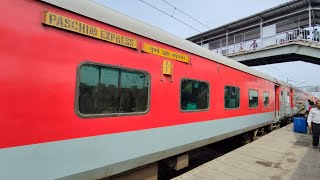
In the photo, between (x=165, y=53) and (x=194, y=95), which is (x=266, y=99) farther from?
(x=165, y=53)

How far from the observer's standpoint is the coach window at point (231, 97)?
6.79m

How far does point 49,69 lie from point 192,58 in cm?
327

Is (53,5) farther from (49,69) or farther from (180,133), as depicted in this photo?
(180,133)

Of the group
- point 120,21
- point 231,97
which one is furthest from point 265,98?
point 120,21

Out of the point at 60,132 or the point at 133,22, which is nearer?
the point at 60,132

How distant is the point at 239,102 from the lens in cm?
779

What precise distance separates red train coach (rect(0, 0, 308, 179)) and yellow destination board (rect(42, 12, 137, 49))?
0.04 feet

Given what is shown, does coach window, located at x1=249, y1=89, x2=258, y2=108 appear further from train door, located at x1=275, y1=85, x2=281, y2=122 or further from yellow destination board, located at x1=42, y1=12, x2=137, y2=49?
yellow destination board, located at x1=42, y1=12, x2=137, y2=49

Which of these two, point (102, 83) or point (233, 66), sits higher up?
point (233, 66)

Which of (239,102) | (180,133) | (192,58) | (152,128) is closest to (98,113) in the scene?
(152,128)

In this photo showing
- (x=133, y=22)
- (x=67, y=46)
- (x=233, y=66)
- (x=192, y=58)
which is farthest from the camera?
(x=233, y=66)

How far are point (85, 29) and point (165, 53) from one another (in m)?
1.73

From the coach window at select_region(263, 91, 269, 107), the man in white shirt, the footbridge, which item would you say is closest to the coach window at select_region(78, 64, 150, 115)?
the man in white shirt

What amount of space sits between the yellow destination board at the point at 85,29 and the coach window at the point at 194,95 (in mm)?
1681
